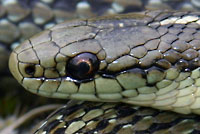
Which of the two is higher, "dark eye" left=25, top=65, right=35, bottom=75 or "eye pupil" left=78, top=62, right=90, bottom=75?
"dark eye" left=25, top=65, right=35, bottom=75

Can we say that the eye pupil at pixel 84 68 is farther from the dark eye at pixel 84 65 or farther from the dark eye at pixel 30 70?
the dark eye at pixel 30 70

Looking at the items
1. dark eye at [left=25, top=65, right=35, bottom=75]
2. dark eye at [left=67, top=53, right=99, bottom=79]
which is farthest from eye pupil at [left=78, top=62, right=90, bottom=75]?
dark eye at [left=25, top=65, right=35, bottom=75]

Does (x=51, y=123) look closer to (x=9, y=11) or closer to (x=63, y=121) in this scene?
(x=63, y=121)

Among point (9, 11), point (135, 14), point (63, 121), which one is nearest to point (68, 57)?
point (63, 121)

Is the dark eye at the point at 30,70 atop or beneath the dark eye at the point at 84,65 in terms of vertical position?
atop

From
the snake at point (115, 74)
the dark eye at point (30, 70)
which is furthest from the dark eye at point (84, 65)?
the dark eye at point (30, 70)

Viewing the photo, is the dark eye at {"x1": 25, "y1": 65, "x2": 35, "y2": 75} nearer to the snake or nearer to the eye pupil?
the snake
